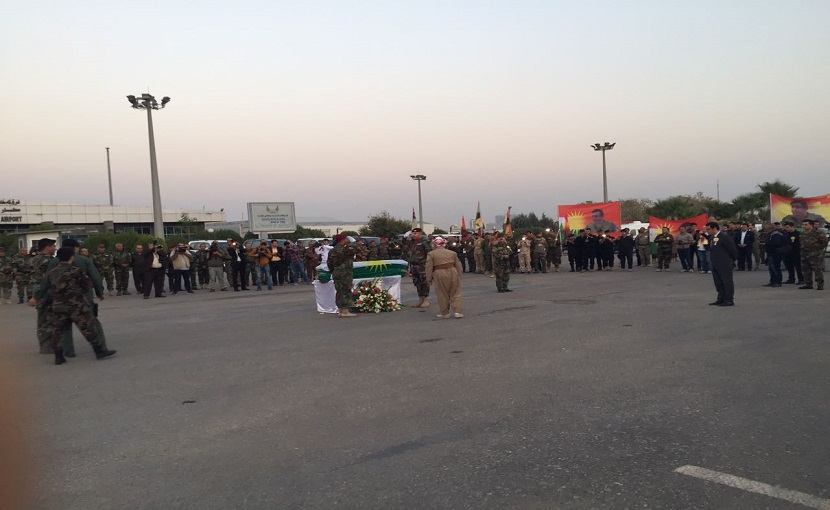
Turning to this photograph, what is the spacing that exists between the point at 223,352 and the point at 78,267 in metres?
2.56

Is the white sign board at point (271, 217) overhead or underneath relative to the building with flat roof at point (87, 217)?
underneath

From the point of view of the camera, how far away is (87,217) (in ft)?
240

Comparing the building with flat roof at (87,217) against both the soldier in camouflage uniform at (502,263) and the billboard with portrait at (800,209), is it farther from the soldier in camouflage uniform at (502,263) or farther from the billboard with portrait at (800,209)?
the billboard with portrait at (800,209)

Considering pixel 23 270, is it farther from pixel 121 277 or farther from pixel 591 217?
pixel 591 217

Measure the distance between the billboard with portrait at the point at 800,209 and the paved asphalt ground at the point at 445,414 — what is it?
47.5ft

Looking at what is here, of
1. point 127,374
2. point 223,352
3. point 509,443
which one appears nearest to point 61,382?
point 127,374

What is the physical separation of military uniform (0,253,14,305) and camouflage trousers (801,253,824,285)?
2238cm

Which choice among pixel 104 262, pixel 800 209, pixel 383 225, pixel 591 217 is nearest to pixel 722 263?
pixel 800 209

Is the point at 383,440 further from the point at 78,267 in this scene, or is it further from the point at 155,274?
the point at 155,274

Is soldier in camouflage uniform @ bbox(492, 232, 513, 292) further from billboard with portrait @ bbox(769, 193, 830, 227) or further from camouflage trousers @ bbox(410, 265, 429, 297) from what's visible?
billboard with portrait @ bbox(769, 193, 830, 227)

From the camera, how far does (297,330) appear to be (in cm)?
1205

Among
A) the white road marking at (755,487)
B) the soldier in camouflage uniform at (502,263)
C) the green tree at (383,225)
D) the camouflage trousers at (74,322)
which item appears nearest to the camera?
the white road marking at (755,487)

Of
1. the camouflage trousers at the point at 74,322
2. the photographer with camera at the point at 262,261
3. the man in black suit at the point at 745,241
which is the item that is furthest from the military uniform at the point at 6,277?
the man in black suit at the point at 745,241

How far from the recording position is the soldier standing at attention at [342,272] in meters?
13.9
